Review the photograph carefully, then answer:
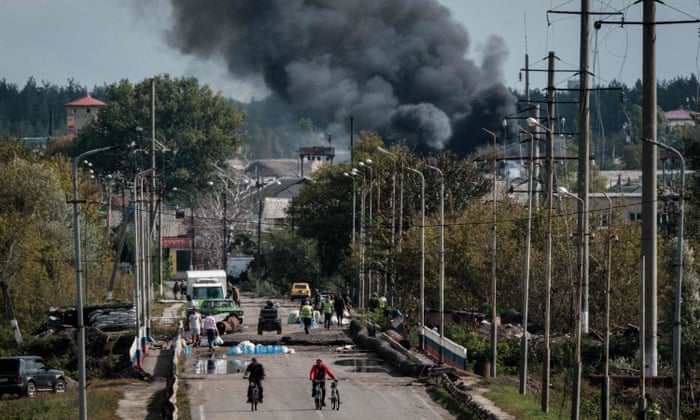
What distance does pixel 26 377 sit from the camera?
43.1 metres

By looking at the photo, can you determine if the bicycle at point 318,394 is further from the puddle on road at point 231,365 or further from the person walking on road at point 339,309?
the person walking on road at point 339,309

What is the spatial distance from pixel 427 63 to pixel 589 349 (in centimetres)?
10360

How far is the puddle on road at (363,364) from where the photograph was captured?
46219mm

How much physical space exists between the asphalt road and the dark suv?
4090mm

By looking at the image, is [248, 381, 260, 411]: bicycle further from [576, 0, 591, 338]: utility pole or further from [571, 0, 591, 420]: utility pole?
[576, 0, 591, 338]: utility pole

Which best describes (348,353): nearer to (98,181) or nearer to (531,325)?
(531,325)

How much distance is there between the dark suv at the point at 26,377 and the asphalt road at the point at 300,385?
4090 millimetres

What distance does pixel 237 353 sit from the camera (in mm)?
51500

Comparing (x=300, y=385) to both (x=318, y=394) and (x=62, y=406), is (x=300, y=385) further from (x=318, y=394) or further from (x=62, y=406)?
(x=62, y=406)

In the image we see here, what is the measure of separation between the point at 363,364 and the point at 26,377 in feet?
36.9

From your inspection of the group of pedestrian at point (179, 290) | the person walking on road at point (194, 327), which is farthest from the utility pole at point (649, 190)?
the group of pedestrian at point (179, 290)

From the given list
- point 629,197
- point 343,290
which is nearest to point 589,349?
point 343,290

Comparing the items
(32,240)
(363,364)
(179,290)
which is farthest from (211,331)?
(179,290)

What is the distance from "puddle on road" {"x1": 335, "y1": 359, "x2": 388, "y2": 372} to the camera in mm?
46219
